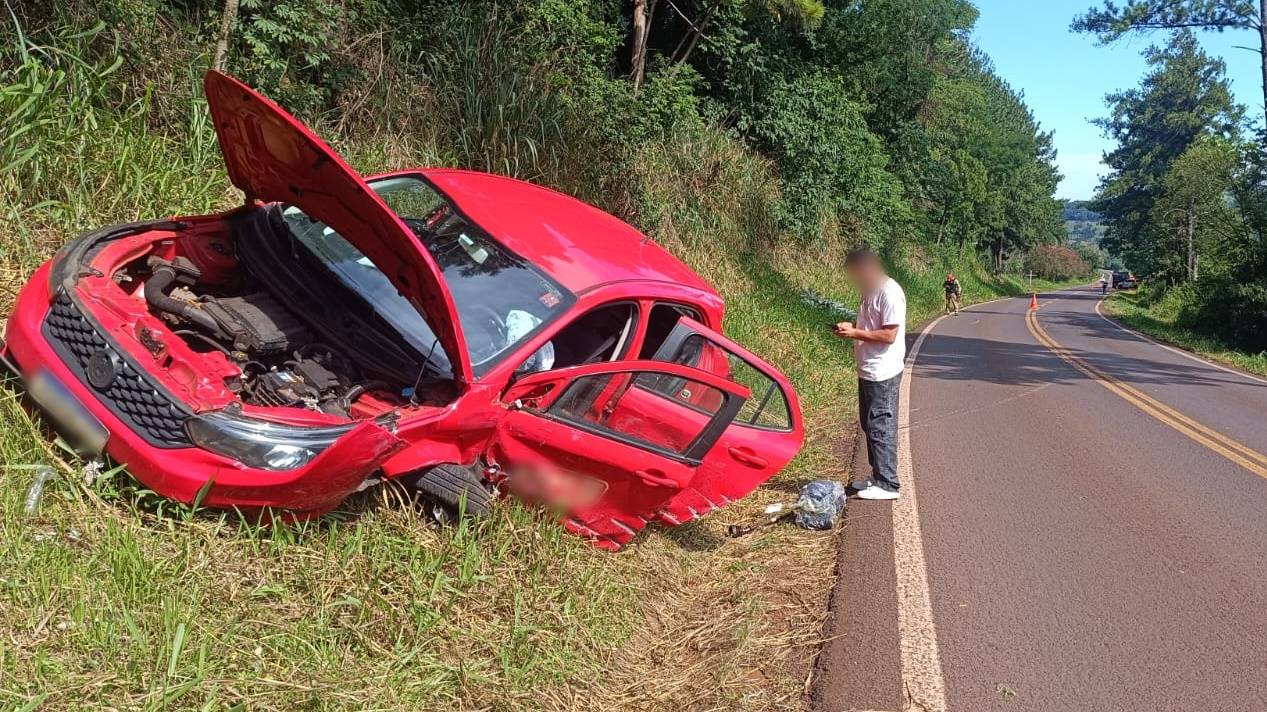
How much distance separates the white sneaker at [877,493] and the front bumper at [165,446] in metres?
3.94

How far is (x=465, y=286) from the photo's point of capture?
4.08 meters

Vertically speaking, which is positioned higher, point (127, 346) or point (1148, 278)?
point (1148, 278)

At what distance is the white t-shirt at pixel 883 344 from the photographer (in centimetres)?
596

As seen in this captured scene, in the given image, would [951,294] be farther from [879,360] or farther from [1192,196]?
[879,360]

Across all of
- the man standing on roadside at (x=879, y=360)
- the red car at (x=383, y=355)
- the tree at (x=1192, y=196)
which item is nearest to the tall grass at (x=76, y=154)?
the red car at (x=383, y=355)

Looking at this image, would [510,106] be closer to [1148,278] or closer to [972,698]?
[972,698]

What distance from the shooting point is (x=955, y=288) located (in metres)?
30.8

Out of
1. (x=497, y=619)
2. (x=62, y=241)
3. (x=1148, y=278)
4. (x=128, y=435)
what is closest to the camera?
(x=128, y=435)

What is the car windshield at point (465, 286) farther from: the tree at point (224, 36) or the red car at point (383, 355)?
the tree at point (224, 36)

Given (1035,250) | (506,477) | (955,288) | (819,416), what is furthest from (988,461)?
(1035,250)

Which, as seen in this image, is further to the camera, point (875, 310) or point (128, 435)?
point (875, 310)

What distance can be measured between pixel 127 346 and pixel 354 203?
3.34 feet

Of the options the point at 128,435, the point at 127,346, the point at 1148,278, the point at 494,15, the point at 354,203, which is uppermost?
the point at 1148,278

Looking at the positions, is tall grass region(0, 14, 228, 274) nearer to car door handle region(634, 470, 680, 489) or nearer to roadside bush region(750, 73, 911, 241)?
car door handle region(634, 470, 680, 489)
